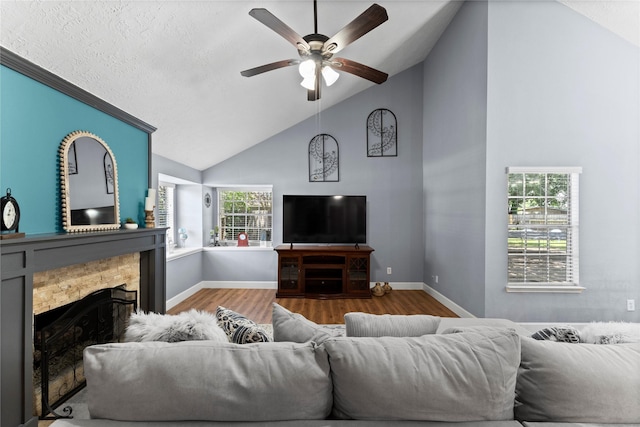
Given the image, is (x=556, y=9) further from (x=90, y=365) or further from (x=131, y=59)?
(x=90, y=365)

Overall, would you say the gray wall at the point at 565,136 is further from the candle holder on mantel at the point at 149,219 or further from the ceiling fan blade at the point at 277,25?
the candle holder on mantel at the point at 149,219

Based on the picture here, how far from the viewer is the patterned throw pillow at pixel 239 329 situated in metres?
1.29

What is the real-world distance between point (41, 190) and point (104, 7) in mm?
1227

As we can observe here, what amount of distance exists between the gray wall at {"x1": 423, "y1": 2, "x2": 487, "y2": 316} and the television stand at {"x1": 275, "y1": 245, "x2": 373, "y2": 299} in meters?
1.18

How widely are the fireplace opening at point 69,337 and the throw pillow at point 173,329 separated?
1.30 m

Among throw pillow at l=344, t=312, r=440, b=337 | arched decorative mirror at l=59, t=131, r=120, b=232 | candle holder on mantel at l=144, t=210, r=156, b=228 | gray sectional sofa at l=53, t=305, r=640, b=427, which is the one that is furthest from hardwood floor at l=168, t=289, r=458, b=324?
gray sectional sofa at l=53, t=305, r=640, b=427

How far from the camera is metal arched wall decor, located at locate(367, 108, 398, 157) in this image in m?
5.56

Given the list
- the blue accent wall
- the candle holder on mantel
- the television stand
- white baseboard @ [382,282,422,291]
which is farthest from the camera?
white baseboard @ [382,282,422,291]

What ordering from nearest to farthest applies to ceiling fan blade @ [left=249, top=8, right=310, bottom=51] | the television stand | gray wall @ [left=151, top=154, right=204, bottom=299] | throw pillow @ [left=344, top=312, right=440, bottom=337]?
throw pillow @ [left=344, top=312, right=440, bottom=337] → ceiling fan blade @ [left=249, top=8, right=310, bottom=51] → gray wall @ [left=151, top=154, right=204, bottom=299] → the television stand

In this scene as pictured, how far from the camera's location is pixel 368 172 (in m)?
5.59

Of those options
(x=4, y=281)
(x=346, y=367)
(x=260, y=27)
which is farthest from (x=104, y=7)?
(x=346, y=367)

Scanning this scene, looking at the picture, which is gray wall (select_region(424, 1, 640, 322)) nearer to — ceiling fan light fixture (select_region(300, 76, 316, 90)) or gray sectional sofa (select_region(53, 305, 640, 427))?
ceiling fan light fixture (select_region(300, 76, 316, 90))

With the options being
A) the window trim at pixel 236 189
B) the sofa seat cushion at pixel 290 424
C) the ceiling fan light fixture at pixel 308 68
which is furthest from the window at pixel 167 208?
the sofa seat cushion at pixel 290 424

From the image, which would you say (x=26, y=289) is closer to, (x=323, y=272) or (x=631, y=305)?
(x=323, y=272)
